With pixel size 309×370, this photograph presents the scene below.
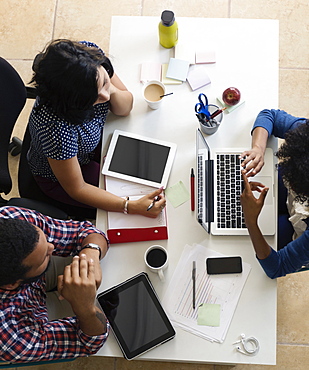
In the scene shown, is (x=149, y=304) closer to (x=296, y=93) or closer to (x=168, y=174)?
(x=168, y=174)

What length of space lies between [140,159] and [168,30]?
1.71 feet

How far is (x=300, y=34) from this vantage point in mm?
2490

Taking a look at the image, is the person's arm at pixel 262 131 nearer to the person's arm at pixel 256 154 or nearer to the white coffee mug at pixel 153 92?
the person's arm at pixel 256 154

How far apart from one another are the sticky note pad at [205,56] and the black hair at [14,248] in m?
0.97

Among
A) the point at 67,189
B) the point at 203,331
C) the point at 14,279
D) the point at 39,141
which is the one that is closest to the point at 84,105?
the point at 39,141

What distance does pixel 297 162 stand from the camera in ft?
4.44

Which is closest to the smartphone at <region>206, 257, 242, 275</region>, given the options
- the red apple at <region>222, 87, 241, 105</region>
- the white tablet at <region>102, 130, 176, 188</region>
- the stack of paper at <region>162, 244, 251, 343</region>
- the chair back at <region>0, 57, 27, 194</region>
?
the stack of paper at <region>162, 244, 251, 343</region>

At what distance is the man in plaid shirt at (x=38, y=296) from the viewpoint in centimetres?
120

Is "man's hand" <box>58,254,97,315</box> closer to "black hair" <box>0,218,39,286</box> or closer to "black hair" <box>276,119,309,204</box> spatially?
"black hair" <box>0,218,39,286</box>

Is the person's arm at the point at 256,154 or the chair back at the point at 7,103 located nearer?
the person's arm at the point at 256,154

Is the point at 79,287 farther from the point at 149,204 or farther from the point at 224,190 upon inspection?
the point at 224,190

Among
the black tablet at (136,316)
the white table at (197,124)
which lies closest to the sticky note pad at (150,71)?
the white table at (197,124)

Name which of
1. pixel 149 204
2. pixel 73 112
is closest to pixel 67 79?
pixel 73 112

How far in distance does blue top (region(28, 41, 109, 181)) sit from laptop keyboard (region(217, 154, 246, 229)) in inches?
19.6
